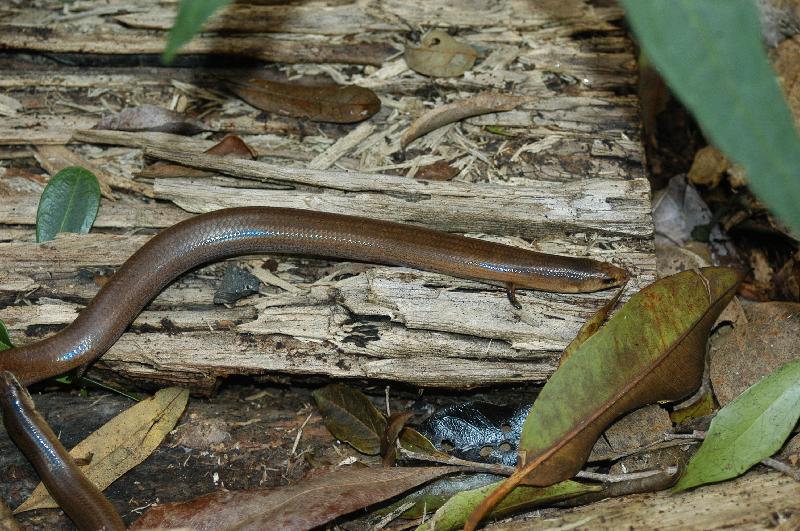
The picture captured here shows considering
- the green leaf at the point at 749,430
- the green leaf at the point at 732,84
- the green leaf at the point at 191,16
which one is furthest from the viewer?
the green leaf at the point at 749,430

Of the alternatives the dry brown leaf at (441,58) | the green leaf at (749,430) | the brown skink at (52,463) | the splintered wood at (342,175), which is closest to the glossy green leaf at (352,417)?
the splintered wood at (342,175)

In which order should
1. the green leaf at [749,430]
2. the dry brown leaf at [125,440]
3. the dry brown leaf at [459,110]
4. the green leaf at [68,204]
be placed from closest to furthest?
the green leaf at [749,430] < the dry brown leaf at [125,440] < the green leaf at [68,204] < the dry brown leaf at [459,110]

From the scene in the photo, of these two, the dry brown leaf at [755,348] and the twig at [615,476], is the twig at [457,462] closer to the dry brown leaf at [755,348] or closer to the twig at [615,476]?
the twig at [615,476]

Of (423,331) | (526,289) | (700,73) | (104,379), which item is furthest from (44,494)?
(700,73)

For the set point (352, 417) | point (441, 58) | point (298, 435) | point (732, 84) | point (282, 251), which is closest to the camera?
point (732, 84)

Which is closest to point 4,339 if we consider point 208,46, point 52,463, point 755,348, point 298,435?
point 52,463

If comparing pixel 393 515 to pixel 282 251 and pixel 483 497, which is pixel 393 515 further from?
pixel 282 251

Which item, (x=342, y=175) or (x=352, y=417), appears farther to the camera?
(x=342, y=175)
